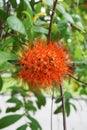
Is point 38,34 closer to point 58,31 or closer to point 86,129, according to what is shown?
point 58,31

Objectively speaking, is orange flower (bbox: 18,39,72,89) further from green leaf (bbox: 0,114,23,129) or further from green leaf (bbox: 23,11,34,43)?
green leaf (bbox: 0,114,23,129)

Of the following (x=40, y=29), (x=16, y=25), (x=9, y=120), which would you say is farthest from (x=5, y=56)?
(x=9, y=120)

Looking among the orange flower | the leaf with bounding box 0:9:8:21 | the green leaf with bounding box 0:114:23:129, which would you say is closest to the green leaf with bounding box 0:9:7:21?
the leaf with bounding box 0:9:8:21

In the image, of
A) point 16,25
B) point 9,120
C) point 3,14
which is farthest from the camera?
point 9,120

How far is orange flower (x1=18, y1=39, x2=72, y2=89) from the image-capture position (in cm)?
89

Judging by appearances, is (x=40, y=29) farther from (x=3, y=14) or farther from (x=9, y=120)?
(x=9, y=120)

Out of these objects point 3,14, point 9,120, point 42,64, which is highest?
point 3,14

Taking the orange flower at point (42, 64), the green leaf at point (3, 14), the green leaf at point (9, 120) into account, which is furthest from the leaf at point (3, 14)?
the green leaf at point (9, 120)

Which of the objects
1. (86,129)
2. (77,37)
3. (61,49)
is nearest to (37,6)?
(61,49)

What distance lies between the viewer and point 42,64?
88cm

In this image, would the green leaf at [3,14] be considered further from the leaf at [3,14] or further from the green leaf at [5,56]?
the green leaf at [5,56]

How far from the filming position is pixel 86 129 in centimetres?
312

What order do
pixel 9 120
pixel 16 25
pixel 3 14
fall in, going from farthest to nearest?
pixel 9 120
pixel 3 14
pixel 16 25

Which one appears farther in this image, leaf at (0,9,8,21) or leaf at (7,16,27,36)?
leaf at (0,9,8,21)
